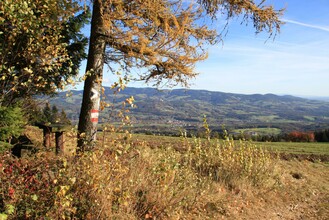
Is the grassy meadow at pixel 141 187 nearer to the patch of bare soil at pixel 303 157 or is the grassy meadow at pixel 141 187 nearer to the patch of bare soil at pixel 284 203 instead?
the patch of bare soil at pixel 284 203

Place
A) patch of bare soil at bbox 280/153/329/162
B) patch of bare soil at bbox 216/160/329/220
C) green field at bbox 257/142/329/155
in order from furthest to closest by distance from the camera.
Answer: green field at bbox 257/142/329/155 → patch of bare soil at bbox 280/153/329/162 → patch of bare soil at bbox 216/160/329/220

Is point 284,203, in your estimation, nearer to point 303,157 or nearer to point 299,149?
point 303,157

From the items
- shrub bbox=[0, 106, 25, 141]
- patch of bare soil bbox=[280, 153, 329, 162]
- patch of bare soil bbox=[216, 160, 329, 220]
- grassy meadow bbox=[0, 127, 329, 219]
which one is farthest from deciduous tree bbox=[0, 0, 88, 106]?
patch of bare soil bbox=[280, 153, 329, 162]

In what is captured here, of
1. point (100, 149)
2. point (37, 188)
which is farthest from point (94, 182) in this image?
point (37, 188)

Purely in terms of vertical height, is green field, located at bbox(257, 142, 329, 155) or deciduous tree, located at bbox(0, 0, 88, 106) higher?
deciduous tree, located at bbox(0, 0, 88, 106)

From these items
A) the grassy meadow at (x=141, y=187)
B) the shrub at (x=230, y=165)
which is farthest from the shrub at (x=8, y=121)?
the shrub at (x=230, y=165)

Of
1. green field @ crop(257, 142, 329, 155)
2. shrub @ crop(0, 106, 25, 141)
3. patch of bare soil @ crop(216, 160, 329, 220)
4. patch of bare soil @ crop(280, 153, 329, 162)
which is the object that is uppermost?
shrub @ crop(0, 106, 25, 141)

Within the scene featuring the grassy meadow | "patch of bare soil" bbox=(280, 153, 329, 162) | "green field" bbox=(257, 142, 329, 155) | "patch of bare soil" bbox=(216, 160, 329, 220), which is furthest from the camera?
"green field" bbox=(257, 142, 329, 155)

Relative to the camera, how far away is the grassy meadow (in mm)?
3527

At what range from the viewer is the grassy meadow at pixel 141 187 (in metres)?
3.53

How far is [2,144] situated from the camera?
628 centimetres

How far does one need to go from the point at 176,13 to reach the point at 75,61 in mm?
7588

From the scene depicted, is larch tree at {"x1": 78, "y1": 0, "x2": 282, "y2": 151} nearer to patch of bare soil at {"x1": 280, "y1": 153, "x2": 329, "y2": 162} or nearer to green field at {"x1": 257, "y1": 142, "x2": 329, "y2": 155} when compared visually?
patch of bare soil at {"x1": 280, "y1": 153, "x2": 329, "y2": 162}

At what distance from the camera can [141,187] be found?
4582 millimetres
